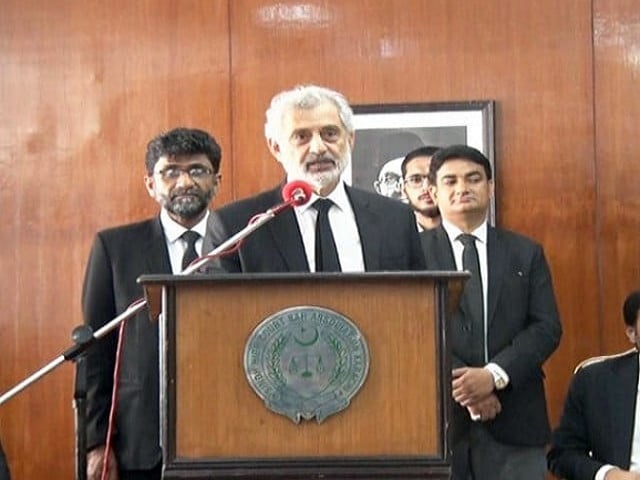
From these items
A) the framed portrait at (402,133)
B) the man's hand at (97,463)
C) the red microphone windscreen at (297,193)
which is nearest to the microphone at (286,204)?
the red microphone windscreen at (297,193)

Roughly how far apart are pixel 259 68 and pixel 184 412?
2.69 metres

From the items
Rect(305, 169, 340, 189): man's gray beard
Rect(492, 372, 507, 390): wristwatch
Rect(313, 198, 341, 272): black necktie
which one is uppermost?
Rect(305, 169, 340, 189): man's gray beard

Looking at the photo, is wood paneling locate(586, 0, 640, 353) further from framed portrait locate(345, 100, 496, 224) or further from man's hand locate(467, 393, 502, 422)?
man's hand locate(467, 393, 502, 422)

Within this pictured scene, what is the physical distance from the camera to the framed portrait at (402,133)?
14.1 ft

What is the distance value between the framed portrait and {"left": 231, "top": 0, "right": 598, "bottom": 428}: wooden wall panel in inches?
1.9

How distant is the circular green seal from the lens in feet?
6.28

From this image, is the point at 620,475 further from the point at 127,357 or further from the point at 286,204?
the point at 286,204

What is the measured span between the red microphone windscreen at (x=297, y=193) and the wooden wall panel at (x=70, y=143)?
7.32 ft

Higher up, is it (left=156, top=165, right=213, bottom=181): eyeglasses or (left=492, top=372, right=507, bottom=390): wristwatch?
(left=156, top=165, right=213, bottom=181): eyeglasses

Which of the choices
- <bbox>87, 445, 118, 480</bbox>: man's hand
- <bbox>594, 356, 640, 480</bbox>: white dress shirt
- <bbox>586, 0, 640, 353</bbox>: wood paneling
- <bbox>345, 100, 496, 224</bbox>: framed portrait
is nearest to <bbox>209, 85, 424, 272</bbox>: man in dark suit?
<bbox>87, 445, 118, 480</bbox>: man's hand

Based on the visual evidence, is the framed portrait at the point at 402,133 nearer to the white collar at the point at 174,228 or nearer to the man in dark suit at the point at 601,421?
the man in dark suit at the point at 601,421

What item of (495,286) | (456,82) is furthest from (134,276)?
(456,82)

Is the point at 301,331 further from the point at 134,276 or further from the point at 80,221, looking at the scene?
the point at 80,221

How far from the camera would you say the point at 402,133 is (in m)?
4.33
